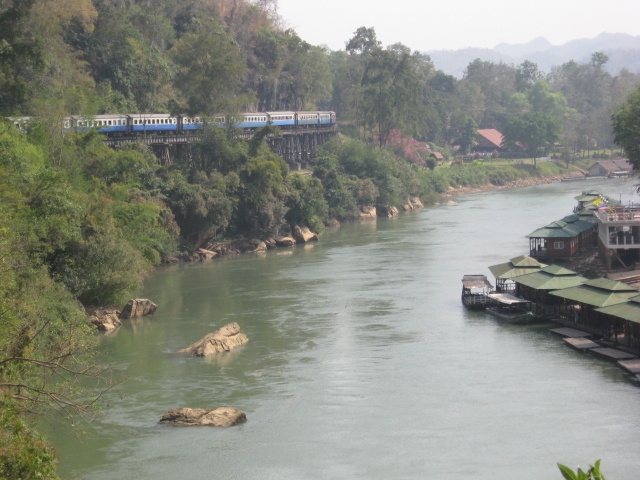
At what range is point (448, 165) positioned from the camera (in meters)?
95.1

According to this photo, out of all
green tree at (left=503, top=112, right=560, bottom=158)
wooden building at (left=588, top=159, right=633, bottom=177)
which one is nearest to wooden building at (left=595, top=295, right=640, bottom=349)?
wooden building at (left=588, top=159, right=633, bottom=177)

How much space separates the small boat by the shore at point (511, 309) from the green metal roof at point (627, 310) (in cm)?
444

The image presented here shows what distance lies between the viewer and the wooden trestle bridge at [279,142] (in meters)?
53.5

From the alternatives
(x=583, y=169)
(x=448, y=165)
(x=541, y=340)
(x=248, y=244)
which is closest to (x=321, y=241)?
(x=248, y=244)

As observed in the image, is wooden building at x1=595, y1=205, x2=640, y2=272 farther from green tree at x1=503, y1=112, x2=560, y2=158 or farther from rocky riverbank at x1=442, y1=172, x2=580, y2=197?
green tree at x1=503, y1=112, x2=560, y2=158

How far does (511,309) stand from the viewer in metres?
31.2

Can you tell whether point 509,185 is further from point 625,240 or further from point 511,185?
point 625,240

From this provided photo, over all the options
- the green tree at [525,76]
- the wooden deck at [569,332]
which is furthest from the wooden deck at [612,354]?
the green tree at [525,76]

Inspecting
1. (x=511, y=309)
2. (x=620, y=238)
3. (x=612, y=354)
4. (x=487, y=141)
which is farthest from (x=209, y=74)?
(x=487, y=141)

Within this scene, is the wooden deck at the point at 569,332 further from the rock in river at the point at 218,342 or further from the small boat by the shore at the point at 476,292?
the rock in river at the point at 218,342

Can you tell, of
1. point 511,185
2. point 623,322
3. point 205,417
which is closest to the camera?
point 205,417

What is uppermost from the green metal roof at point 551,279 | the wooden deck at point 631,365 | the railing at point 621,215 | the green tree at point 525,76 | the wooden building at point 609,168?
the green tree at point 525,76

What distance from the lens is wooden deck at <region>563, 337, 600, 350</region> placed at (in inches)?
1023

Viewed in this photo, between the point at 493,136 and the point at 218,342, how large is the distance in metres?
85.2
